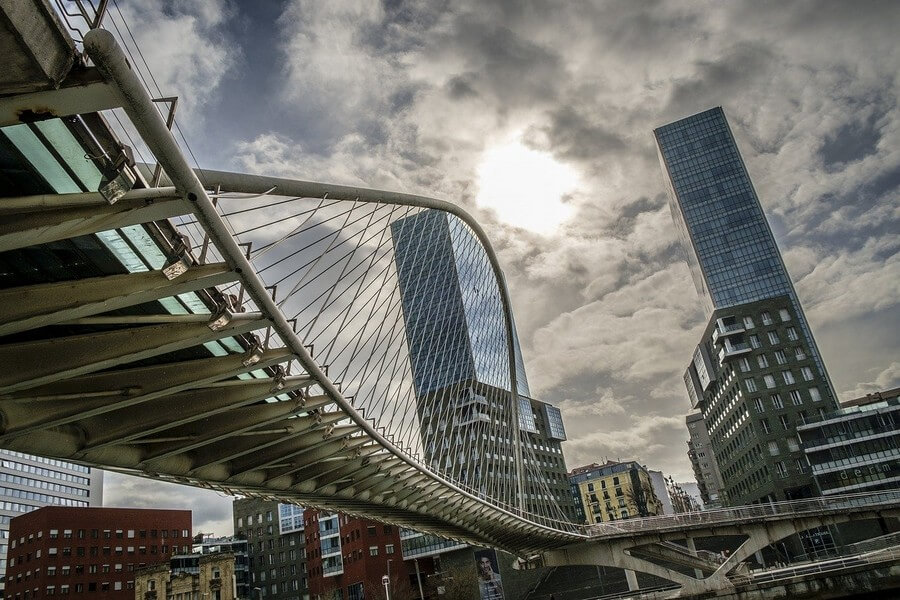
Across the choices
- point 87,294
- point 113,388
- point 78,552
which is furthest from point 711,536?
point 78,552

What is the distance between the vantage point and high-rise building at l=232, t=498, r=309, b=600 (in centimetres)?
9862

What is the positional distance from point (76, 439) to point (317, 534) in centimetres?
8264

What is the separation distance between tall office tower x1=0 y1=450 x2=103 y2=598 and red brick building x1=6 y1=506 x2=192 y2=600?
17680mm

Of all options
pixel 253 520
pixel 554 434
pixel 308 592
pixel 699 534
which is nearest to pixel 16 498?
pixel 253 520

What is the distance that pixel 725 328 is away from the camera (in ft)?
305

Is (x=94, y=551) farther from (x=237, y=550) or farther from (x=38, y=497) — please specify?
(x=38, y=497)

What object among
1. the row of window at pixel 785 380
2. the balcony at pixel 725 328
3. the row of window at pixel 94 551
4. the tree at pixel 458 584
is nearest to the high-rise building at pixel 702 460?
the balcony at pixel 725 328

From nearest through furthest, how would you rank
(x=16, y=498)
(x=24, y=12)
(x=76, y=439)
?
(x=24, y=12) → (x=76, y=439) → (x=16, y=498)

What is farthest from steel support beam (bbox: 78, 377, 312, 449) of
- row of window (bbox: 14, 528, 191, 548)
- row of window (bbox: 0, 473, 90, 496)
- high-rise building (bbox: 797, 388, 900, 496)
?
row of window (bbox: 0, 473, 90, 496)

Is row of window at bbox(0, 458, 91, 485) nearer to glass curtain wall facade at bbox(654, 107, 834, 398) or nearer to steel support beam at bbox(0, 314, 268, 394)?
steel support beam at bbox(0, 314, 268, 394)

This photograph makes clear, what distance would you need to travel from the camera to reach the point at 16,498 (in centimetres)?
10644

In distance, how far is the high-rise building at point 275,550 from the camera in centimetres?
9862

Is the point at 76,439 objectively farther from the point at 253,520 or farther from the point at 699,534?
the point at 253,520

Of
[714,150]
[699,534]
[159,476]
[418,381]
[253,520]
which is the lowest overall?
[699,534]
